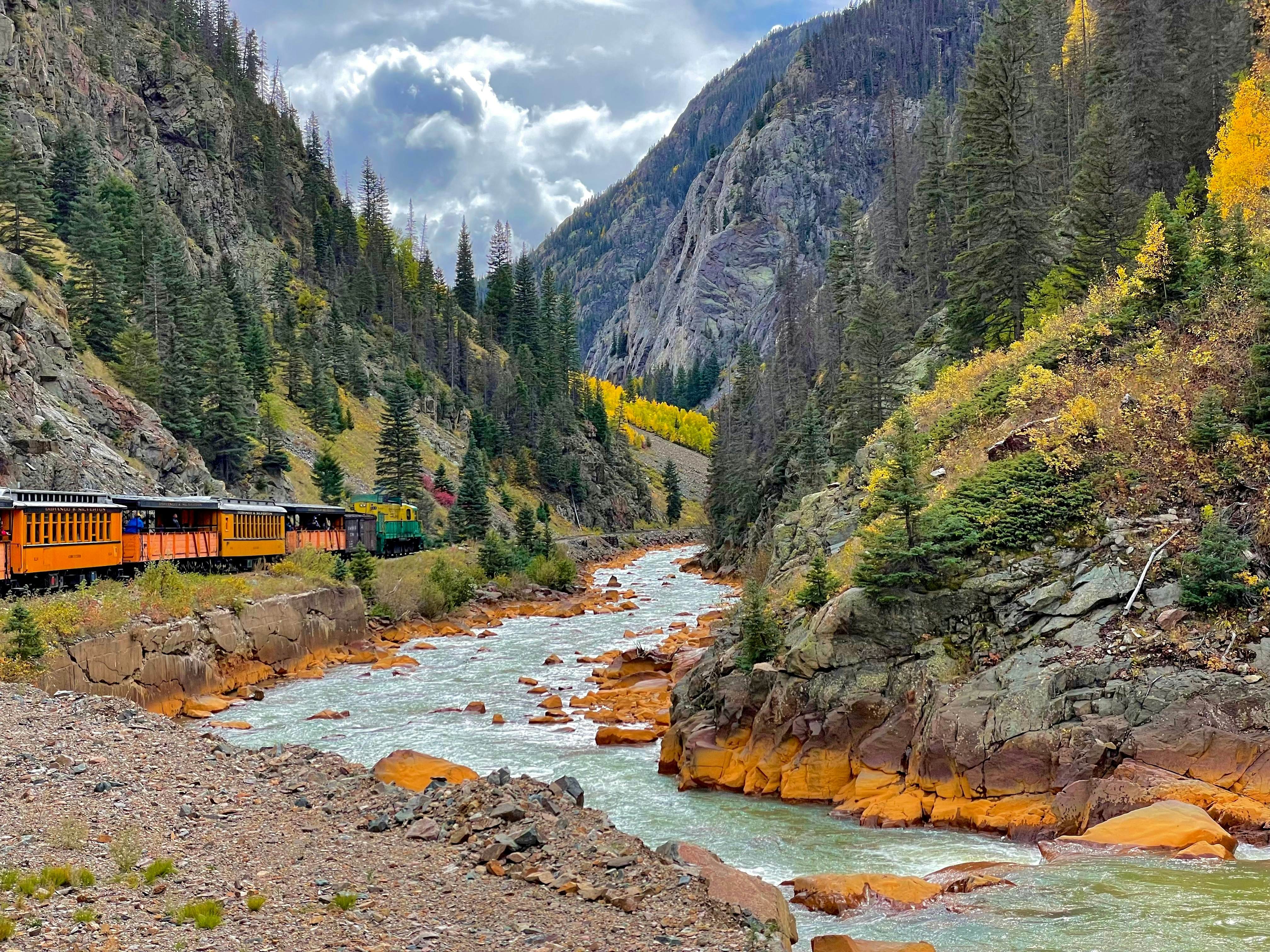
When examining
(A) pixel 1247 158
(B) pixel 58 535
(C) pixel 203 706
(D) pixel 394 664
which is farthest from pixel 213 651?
(A) pixel 1247 158

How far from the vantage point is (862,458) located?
32312 mm

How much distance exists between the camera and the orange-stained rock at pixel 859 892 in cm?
1221

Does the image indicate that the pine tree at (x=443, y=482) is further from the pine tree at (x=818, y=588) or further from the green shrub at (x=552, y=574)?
the pine tree at (x=818, y=588)

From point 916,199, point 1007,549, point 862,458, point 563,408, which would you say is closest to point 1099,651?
point 1007,549

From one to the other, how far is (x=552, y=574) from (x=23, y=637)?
130 feet

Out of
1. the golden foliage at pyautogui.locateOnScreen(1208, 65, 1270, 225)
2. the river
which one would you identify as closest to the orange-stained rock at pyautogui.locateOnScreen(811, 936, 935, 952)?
the river

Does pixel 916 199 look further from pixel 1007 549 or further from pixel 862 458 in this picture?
pixel 1007 549

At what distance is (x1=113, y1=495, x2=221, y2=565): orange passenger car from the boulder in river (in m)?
26.3

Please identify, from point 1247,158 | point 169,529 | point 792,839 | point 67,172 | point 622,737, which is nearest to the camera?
point 792,839

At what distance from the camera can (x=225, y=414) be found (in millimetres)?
58906

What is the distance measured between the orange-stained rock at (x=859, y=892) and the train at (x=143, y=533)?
79.3 ft

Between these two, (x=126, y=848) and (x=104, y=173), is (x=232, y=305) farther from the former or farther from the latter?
(x=126, y=848)

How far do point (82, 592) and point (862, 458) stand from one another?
2627cm

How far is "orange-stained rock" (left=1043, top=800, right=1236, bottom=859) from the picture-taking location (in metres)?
12.9
